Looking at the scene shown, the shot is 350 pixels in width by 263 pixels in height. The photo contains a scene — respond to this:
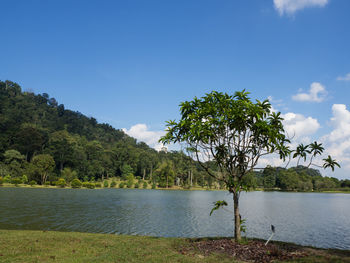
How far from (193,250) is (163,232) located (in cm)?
1102

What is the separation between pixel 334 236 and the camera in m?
25.4

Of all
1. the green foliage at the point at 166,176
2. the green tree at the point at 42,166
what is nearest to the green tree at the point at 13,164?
the green tree at the point at 42,166

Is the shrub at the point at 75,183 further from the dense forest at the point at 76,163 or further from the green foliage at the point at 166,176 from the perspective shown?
the green foliage at the point at 166,176

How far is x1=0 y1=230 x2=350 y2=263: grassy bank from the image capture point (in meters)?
11.1

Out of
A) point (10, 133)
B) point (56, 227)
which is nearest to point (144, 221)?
point (56, 227)

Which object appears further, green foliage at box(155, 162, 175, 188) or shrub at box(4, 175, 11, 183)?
green foliage at box(155, 162, 175, 188)

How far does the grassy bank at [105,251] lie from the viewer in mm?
11133

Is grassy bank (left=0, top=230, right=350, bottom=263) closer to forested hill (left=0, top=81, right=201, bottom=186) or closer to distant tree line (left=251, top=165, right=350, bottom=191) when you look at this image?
forested hill (left=0, top=81, right=201, bottom=186)

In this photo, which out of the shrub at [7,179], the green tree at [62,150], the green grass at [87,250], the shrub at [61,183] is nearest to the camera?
the green grass at [87,250]

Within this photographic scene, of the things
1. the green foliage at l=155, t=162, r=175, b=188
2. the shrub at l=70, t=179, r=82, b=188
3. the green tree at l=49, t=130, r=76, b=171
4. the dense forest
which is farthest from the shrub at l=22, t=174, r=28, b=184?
the green foliage at l=155, t=162, r=175, b=188

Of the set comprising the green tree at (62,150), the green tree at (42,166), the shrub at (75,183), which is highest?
the green tree at (62,150)

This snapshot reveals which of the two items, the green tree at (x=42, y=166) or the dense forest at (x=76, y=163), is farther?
the dense forest at (x=76, y=163)

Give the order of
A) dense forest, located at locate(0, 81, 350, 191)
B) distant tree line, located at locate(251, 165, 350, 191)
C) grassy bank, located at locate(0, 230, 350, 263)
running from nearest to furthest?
grassy bank, located at locate(0, 230, 350, 263) → dense forest, located at locate(0, 81, 350, 191) → distant tree line, located at locate(251, 165, 350, 191)

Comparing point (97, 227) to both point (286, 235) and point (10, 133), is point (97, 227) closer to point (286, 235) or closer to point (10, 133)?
point (286, 235)
